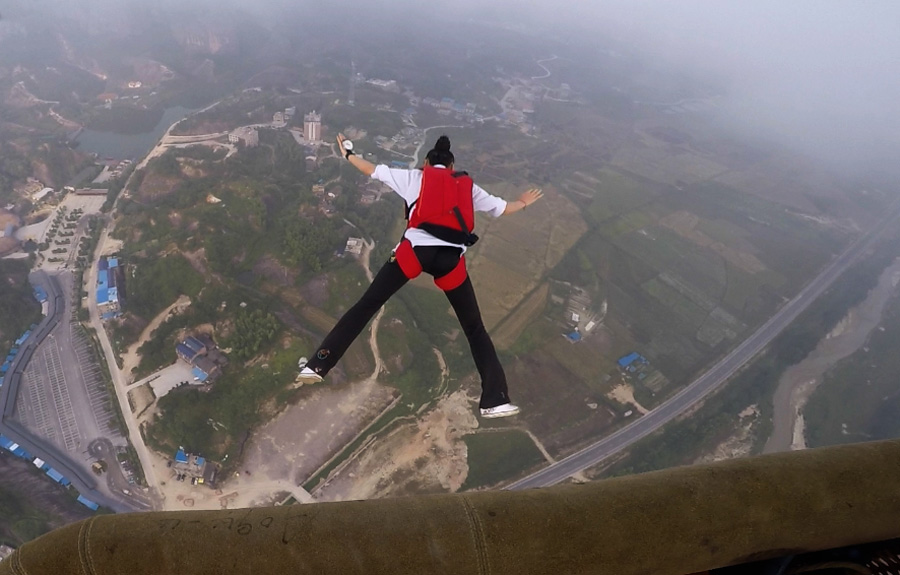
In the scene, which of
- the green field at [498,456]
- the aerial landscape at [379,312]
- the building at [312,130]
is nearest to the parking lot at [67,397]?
the aerial landscape at [379,312]

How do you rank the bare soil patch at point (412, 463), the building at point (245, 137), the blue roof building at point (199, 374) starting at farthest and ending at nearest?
the building at point (245, 137)
the blue roof building at point (199, 374)
the bare soil patch at point (412, 463)

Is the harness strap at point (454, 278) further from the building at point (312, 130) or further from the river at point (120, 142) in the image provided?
the river at point (120, 142)

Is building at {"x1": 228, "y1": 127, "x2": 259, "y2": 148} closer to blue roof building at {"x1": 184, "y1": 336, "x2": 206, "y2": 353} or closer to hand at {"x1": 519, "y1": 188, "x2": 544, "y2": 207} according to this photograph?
blue roof building at {"x1": 184, "y1": 336, "x2": 206, "y2": 353}

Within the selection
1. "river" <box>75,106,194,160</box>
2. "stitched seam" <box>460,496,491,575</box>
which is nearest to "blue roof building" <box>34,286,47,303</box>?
"river" <box>75,106,194,160</box>

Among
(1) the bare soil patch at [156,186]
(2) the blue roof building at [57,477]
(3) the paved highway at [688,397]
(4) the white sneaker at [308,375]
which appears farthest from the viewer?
(1) the bare soil patch at [156,186]

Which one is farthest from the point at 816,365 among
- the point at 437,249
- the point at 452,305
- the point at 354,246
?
the point at 437,249

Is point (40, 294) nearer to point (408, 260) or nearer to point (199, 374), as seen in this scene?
point (199, 374)

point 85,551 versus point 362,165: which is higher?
point 362,165
